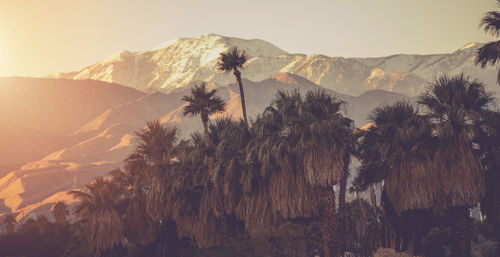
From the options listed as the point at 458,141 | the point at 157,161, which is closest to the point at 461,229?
the point at 458,141

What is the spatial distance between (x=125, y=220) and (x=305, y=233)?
16.8 metres

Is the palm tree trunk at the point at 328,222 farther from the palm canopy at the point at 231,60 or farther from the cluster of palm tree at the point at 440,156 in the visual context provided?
the palm canopy at the point at 231,60

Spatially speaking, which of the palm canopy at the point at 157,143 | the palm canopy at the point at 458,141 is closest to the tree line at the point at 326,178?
the palm canopy at the point at 458,141

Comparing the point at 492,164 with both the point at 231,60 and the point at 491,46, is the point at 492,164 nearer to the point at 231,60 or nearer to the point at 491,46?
the point at 491,46

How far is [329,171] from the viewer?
72.7 ft

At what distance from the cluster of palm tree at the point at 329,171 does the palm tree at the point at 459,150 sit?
5 cm

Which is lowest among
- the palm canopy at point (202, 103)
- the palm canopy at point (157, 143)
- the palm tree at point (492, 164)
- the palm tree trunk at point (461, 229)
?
the palm tree trunk at point (461, 229)

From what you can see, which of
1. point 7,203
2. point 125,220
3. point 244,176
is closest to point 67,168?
point 7,203

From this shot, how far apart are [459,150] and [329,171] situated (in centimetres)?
683

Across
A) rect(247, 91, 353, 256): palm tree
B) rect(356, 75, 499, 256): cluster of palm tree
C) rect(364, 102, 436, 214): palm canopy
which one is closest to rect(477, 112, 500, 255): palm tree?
rect(356, 75, 499, 256): cluster of palm tree

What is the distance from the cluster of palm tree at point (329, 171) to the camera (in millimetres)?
21297

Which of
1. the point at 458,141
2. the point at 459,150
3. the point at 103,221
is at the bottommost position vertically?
the point at 103,221

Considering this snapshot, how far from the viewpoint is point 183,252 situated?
30.0 m

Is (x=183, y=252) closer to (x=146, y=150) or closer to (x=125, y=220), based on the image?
(x=125, y=220)
